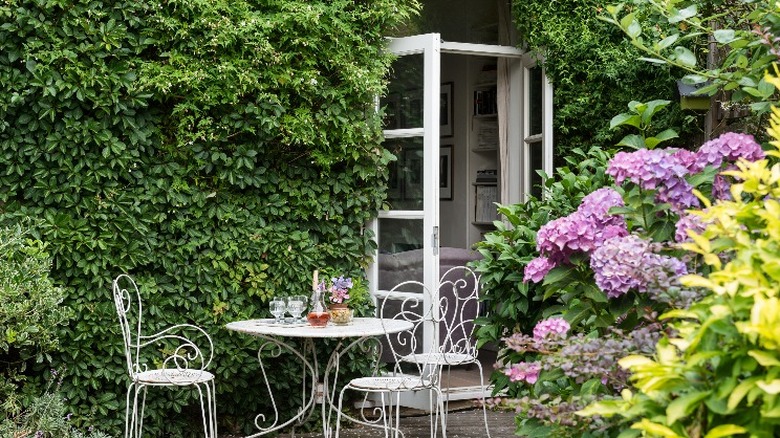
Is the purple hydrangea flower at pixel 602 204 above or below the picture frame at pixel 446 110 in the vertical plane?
below

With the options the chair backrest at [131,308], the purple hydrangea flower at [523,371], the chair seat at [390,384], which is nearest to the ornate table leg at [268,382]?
the chair seat at [390,384]

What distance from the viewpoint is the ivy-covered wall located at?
16.9 feet

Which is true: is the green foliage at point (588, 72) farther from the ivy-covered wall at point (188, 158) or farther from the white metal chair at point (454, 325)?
the white metal chair at point (454, 325)

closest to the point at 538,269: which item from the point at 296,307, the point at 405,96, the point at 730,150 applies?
the point at 730,150

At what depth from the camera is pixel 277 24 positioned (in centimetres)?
550

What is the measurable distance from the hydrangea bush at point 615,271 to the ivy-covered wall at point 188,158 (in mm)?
2920

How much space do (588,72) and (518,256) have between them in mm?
2673

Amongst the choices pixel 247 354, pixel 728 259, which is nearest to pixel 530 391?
pixel 728 259

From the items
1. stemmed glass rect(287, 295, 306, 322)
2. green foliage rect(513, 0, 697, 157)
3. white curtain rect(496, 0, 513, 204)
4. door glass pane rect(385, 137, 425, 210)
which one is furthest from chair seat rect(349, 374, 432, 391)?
white curtain rect(496, 0, 513, 204)

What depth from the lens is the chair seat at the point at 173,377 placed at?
15.7 ft

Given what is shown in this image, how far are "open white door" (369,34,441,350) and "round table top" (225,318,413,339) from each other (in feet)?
3.30

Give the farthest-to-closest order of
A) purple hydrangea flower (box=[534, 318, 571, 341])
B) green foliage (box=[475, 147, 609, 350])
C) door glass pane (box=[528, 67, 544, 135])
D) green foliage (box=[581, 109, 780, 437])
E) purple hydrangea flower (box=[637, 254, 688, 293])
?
door glass pane (box=[528, 67, 544, 135])
green foliage (box=[475, 147, 609, 350])
purple hydrangea flower (box=[534, 318, 571, 341])
purple hydrangea flower (box=[637, 254, 688, 293])
green foliage (box=[581, 109, 780, 437])

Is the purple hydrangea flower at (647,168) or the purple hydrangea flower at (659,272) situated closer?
the purple hydrangea flower at (659,272)

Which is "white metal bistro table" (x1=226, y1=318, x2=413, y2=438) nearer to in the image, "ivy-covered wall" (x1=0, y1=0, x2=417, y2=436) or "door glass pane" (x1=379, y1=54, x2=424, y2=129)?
"ivy-covered wall" (x1=0, y1=0, x2=417, y2=436)
